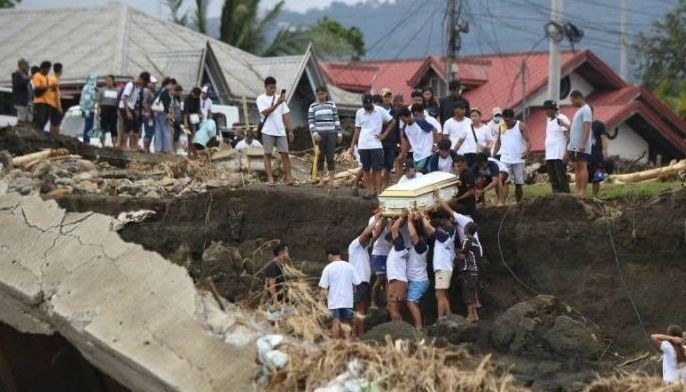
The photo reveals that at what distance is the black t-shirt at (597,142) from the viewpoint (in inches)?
837

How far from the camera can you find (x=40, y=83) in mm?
26719

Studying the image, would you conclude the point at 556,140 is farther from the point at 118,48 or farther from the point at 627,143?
the point at 627,143

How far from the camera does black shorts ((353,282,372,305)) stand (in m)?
19.1

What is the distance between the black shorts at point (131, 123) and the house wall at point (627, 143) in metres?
18.6

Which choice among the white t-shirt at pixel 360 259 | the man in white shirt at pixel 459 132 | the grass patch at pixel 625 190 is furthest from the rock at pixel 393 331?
the grass patch at pixel 625 190

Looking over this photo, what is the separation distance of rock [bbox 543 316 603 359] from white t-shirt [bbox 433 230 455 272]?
1.51 m

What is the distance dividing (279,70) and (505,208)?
68.8ft

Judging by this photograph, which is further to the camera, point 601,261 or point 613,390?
point 601,261

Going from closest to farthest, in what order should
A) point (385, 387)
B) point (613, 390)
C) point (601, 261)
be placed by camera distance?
point (385, 387)
point (613, 390)
point (601, 261)

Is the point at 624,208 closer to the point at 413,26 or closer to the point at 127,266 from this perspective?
the point at 127,266

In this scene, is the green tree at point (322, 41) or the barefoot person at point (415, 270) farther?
the green tree at point (322, 41)

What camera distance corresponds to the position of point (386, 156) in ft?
71.5

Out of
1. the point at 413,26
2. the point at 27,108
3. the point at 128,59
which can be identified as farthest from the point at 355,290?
the point at 413,26

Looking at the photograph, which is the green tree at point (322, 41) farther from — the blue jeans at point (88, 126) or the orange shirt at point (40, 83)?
the orange shirt at point (40, 83)
